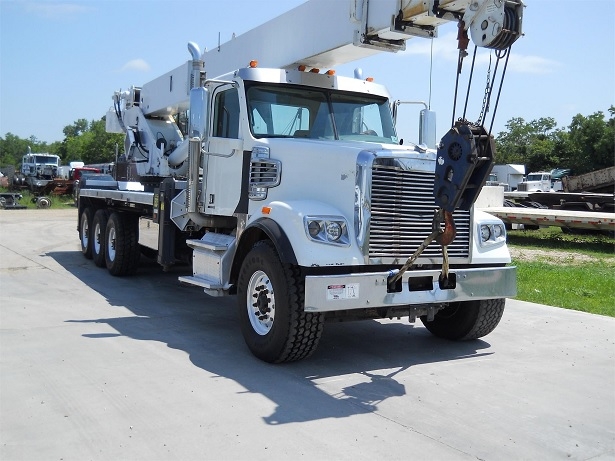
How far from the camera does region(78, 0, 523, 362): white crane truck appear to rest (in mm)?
5766

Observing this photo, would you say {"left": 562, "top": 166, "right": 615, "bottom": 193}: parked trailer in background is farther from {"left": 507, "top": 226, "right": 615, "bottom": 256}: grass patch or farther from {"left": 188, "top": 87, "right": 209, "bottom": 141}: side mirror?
{"left": 188, "top": 87, "right": 209, "bottom": 141}: side mirror

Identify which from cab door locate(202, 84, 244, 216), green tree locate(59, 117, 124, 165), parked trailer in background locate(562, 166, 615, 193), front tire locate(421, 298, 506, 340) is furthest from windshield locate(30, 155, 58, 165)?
front tire locate(421, 298, 506, 340)

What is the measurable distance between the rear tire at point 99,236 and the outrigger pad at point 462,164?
794 cm

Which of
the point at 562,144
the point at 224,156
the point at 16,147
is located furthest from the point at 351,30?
the point at 16,147

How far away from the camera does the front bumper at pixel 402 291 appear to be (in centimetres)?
567

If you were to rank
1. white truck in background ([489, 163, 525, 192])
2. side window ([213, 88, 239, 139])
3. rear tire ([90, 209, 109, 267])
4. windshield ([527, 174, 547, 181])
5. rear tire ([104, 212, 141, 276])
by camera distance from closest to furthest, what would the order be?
side window ([213, 88, 239, 139]) < rear tire ([104, 212, 141, 276]) < rear tire ([90, 209, 109, 267]) < white truck in background ([489, 163, 525, 192]) < windshield ([527, 174, 547, 181])

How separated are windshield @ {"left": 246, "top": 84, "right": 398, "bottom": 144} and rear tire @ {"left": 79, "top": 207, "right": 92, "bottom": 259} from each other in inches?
266

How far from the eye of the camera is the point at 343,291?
226 inches

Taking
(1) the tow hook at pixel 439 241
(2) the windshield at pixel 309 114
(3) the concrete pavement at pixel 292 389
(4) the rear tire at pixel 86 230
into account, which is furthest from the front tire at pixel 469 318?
(4) the rear tire at pixel 86 230

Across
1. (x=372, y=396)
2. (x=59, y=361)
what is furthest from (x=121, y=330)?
(x=372, y=396)

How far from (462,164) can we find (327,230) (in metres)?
1.32

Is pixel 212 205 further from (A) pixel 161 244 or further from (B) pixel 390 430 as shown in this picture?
(B) pixel 390 430

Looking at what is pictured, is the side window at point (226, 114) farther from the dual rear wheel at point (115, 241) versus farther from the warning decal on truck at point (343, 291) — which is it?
the dual rear wheel at point (115, 241)

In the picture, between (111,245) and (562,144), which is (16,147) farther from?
(111,245)
